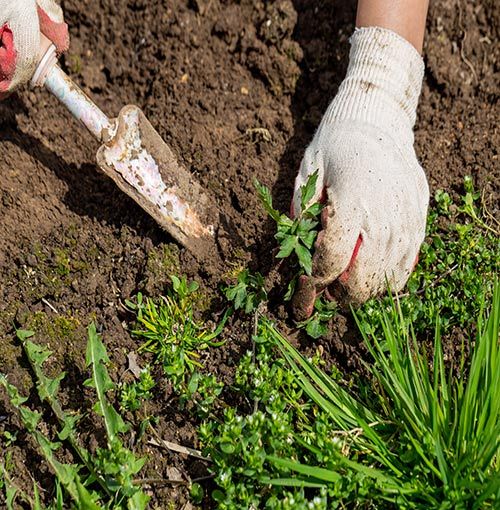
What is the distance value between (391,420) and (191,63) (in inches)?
57.4

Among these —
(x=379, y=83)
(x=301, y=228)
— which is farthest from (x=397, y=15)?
(x=301, y=228)

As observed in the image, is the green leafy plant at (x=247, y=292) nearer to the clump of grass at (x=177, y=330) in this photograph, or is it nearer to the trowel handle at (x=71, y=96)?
the clump of grass at (x=177, y=330)

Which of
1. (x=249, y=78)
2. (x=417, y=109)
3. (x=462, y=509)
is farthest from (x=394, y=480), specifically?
(x=249, y=78)

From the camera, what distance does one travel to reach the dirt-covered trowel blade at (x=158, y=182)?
2379 mm

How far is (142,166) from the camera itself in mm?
2422

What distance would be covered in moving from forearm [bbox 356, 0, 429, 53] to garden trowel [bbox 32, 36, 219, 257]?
0.77 m

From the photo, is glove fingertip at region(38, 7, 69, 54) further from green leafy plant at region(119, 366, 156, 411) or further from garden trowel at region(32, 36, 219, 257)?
green leafy plant at region(119, 366, 156, 411)

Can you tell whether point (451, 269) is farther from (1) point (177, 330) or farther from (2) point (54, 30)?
(2) point (54, 30)

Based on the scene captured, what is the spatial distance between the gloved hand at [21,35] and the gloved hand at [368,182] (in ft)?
2.85

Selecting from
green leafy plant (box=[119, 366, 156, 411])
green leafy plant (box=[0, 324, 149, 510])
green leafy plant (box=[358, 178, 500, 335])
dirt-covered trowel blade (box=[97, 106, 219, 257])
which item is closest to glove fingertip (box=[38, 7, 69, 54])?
dirt-covered trowel blade (box=[97, 106, 219, 257])

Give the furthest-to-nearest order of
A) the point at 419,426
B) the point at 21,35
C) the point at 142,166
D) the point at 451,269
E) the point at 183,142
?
the point at 183,142
the point at 142,166
the point at 451,269
the point at 21,35
the point at 419,426

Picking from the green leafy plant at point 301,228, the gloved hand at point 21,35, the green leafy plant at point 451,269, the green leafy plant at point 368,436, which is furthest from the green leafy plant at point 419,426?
the gloved hand at point 21,35

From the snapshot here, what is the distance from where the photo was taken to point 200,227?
2422mm

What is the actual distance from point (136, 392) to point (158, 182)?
69cm
